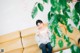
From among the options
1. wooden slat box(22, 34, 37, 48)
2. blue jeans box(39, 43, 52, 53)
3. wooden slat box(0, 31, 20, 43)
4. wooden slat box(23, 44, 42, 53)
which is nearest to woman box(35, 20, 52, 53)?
blue jeans box(39, 43, 52, 53)

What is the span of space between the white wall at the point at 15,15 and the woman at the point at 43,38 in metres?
0.50

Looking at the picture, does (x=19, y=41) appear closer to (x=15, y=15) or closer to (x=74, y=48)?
(x=15, y=15)

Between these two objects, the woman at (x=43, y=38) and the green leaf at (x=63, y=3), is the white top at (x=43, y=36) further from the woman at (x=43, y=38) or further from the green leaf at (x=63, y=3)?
the green leaf at (x=63, y=3)

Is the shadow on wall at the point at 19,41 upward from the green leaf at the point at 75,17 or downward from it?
upward

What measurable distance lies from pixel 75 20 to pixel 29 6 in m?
3.70

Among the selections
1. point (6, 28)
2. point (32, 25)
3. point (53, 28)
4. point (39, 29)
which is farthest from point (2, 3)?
point (53, 28)

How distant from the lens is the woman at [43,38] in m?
3.78

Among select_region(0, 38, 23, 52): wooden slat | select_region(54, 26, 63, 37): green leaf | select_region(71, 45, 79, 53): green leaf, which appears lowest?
select_region(71, 45, 79, 53): green leaf

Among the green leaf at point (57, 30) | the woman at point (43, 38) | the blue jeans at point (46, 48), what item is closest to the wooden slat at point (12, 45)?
the woman at point (43, 38)

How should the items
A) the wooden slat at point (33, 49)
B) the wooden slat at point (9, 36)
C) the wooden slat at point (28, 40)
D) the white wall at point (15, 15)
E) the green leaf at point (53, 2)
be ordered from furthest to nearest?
the white wall at point (15, 15)
the wooden slat at point (9, 36)
the wooden slat at point (28, 40)
the wooden slat at point (33, 49)
the green leaf at point (53, 2)

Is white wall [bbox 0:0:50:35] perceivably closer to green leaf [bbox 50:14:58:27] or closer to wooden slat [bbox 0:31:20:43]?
wooden slat [bbox 0:31:20:43]

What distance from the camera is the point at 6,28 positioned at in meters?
4.53

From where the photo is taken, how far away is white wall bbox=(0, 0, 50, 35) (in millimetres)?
4410

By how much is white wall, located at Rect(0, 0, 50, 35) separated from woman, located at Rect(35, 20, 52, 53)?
50 cm
